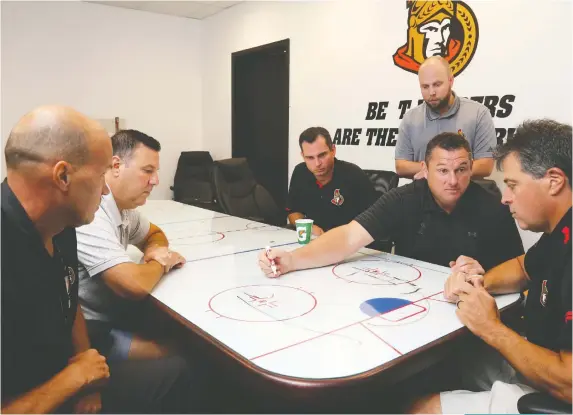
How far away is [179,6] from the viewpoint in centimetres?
544

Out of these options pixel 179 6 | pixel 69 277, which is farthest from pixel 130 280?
pixel 179 6

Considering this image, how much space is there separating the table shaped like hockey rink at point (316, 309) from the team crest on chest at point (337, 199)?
942mm

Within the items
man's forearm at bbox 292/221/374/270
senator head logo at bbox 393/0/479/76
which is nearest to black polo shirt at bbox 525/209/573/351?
man's forearm at bbox 292/221/374/270

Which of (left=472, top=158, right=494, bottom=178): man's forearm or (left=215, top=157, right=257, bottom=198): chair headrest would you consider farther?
(left=215, top=157, right=257, bottom=198): chair headrest

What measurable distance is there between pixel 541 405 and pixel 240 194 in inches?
119

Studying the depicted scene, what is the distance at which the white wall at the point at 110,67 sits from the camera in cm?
494

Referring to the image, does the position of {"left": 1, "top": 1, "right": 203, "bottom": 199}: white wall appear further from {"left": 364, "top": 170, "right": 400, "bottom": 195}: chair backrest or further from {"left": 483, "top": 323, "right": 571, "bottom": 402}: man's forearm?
{"left": 483, "top": 323, "right": 571, "bottom": 402}: man's forearm

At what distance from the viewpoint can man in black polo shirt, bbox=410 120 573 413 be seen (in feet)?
3.56

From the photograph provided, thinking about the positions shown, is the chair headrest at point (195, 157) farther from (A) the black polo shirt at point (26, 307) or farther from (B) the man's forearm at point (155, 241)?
(A) the black polo shirt at point (26, 307)

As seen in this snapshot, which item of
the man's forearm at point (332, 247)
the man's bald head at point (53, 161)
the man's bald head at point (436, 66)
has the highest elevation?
the man's bald head at point (436, 66)

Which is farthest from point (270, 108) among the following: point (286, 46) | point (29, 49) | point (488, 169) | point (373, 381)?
point (373, 381)

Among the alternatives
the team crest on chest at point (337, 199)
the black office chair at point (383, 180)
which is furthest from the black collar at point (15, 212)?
the black office chair at point (383, 180)

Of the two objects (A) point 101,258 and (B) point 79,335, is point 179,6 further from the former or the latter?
(B) point 79,335

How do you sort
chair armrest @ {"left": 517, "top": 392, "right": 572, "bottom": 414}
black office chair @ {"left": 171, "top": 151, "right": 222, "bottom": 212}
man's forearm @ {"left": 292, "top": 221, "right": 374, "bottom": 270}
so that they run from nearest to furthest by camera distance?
chair armrest @ {"left": 517, "top": 392, "right": 572, "bottom": 414}
man's forearm @ {"left": 292, "top": 221, "right": 374, "bottom": 270}
black office chair @ {"left": 171, "top": 151, "right": 222, "bottom": 212}
